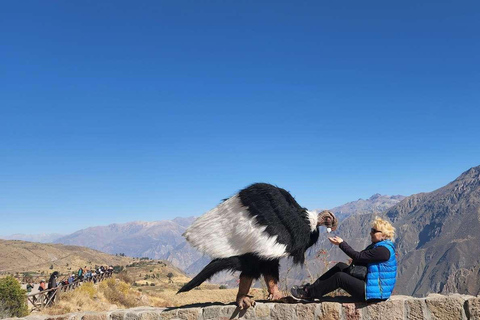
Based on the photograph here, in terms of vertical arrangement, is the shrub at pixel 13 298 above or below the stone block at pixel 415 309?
below

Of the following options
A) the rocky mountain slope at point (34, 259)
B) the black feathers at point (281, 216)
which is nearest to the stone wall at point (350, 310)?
the black feathers at point (281, 216)

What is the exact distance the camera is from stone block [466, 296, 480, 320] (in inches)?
139

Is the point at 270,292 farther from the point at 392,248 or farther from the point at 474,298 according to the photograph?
the point at 474,298

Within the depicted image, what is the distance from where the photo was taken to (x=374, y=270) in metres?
3.77

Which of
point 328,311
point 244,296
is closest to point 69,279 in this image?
point 244,296

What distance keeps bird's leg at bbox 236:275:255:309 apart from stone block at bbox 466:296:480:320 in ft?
6.87

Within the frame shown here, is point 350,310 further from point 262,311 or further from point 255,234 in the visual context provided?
point 255,234

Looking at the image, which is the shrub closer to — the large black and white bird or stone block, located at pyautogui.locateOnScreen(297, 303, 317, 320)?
the large black and white bird

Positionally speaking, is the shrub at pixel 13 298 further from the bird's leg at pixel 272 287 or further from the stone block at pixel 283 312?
the stone block at pixel 283 312

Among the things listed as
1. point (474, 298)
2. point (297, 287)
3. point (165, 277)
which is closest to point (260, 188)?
point (297, 287)

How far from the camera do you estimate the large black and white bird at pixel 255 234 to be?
4.00 m

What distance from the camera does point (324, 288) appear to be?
13.1ft

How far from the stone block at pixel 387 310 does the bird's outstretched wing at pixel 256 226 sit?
0.88 m

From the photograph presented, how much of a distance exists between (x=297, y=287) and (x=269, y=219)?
2.76 ft
